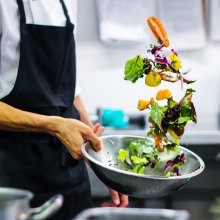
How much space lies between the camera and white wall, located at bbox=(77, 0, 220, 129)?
2.62 m

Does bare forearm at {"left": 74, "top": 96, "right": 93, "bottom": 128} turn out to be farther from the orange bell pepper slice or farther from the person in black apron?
the orange bell pepper slice

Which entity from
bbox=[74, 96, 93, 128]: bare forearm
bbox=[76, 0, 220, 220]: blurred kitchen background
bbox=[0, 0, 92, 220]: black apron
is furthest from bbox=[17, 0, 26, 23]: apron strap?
bbox=[76, 0, 220, 220]: blurred kitchen background

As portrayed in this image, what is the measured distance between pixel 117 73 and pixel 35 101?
1301 millimetres

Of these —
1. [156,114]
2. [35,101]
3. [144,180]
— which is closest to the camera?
[144,180]

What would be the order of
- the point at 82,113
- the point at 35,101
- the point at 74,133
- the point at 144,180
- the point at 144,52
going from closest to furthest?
the point at 144,180
the point at 74,133
the point at 35,101
the point at 82,113
the point at 144,52

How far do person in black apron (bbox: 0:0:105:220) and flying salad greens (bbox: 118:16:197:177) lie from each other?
1.00 ft

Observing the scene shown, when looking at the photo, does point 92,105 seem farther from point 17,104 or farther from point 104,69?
point 17,104

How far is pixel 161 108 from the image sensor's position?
1118mm

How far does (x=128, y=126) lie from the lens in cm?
245

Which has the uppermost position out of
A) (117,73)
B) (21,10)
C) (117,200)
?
(21,10)

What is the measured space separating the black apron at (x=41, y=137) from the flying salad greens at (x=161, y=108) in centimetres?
31

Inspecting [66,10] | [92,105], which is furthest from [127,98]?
[66,10]

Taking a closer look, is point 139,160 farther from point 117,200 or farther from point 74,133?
point 117,200

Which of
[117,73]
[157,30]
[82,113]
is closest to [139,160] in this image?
[157,30]
